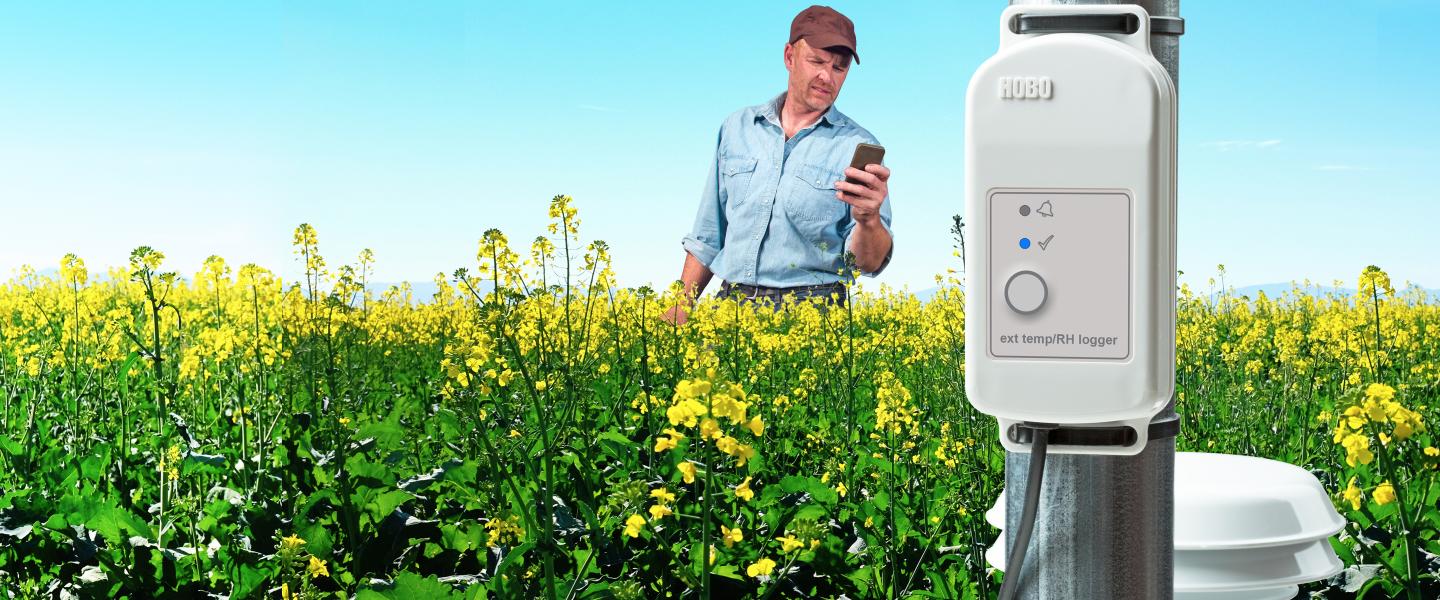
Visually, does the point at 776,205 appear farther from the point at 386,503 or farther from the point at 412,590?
the point at 412,590

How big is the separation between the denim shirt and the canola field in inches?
122

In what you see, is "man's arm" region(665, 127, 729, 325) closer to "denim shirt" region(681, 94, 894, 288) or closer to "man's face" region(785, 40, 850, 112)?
"denim shirt" region(681, 94, 894, 288)

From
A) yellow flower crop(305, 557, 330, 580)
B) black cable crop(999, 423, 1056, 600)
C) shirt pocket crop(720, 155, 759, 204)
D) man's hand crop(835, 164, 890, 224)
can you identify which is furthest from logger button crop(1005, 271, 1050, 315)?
shirt pocket crop(720, 155, 759, 204)

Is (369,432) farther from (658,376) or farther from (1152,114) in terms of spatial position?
(1152,114)

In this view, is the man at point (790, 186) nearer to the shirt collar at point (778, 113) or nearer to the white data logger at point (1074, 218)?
the shirt collar at point (778, 113)

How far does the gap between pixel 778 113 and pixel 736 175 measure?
1.99 ft

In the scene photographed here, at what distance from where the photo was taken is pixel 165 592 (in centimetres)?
254

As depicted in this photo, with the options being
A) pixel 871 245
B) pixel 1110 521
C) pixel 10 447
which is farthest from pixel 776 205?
pixel 1110 521

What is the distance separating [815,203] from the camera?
7789mm

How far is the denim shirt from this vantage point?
7.72 m

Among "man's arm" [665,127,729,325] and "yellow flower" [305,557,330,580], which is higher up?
"man's arm" [665,127,729,325]

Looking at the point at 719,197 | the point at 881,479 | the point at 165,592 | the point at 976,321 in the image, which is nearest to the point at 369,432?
the point at 165,592

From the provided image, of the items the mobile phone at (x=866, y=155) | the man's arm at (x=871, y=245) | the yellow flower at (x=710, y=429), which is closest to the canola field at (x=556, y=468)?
the yellow flower at (x=710, y=429)

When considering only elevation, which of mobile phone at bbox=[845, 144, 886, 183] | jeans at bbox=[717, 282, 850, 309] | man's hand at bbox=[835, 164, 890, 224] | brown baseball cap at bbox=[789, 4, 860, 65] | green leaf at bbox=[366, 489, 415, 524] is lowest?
green leaf at bbox=[366, 489, 415, 524]
